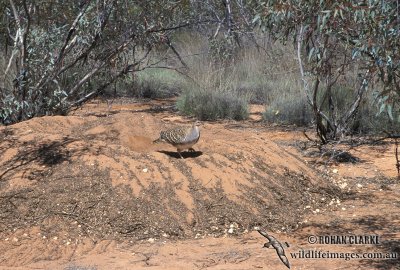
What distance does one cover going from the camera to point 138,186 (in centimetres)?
743

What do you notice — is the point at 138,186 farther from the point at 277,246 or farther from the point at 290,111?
the point at 290,111

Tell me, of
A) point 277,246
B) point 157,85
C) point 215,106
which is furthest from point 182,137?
point 157,85

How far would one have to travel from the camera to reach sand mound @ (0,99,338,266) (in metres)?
7.09

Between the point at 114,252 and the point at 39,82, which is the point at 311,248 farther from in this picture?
the point at 39,82

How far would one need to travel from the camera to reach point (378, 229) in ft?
22.9

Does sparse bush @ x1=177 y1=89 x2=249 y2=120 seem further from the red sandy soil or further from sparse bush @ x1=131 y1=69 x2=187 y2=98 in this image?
the red sandy soil

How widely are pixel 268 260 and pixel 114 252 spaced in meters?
Result: 1.49

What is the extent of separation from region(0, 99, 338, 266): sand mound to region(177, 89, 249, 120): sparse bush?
231 inches

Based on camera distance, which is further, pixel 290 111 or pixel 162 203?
pixel 290 111

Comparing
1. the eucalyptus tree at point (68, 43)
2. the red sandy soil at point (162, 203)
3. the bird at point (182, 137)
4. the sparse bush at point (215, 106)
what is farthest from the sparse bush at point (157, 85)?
the bird at point (182, 137)

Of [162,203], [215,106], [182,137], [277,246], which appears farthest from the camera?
[215,106]

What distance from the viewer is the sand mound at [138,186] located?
7.09m

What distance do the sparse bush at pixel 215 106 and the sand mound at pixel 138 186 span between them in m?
5.87

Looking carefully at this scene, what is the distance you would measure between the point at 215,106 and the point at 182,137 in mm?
6906
